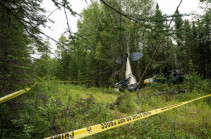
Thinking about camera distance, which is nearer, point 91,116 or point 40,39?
point 40,39

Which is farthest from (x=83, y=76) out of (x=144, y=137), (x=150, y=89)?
(x=144, y=137)

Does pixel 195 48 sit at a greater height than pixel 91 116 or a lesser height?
greater

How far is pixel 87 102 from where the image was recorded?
3660 millimetres

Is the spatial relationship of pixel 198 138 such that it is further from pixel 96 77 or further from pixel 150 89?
pixel 96 77

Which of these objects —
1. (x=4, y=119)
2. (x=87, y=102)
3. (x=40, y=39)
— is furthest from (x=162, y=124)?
→ (x=4, y=119)

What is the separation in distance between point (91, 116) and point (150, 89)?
3.52 m

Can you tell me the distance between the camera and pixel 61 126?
2404 mm

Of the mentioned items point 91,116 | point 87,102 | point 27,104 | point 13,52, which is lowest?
point 91,116

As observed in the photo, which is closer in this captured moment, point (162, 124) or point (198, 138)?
point (198, 138)

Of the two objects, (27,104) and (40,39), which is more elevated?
(40,39)

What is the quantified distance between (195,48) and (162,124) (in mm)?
19230

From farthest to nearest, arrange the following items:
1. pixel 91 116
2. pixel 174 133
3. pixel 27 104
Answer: pixel 91 116 < pixel 27 104 < pixel 174 133

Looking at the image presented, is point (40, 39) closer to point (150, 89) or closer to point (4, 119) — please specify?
point (4, 119)

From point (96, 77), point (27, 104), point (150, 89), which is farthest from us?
point (96, 77)
